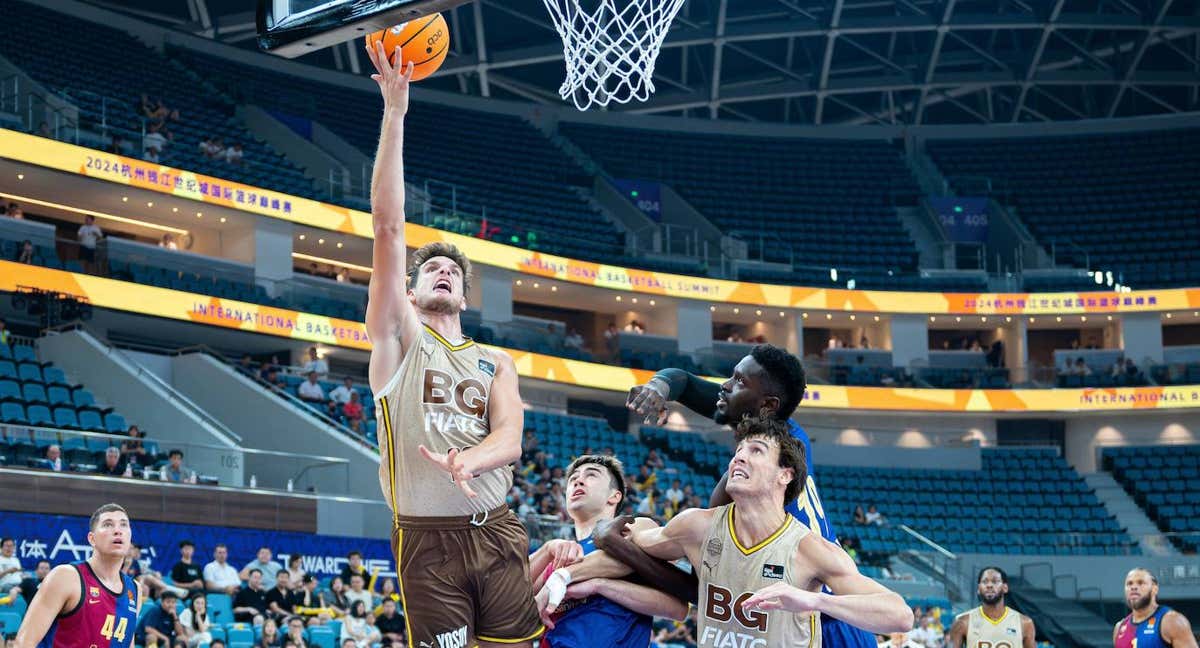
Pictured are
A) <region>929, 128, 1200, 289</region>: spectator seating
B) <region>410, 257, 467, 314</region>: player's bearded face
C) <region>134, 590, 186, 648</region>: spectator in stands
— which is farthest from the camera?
<region>929, 128, 1200, 289</region>: spectator seating

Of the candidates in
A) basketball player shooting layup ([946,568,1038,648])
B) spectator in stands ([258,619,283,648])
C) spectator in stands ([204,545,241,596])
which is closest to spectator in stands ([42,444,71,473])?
spectator in stands ([204,545,241,596])

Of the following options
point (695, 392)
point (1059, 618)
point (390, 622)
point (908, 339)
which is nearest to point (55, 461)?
point (390, 622)

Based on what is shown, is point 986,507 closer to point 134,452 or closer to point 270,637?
point 134,452

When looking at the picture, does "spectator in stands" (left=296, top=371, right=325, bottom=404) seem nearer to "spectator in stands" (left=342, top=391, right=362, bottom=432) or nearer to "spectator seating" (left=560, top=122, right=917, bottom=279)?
"spectator in stands" (left=342, top=391, right=362, bottom=432)

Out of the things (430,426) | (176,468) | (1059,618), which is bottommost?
(1059,618)

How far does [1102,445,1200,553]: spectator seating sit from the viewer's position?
98.4 feet

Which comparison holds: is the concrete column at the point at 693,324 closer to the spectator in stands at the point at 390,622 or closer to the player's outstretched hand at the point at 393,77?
the spectator in stands at the point at 390,622

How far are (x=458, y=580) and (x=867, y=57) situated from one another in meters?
37.7

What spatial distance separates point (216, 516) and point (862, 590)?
1403cm

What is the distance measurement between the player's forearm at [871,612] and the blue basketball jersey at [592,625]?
115 centimetres

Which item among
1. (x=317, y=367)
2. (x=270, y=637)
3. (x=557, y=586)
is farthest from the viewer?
(x=317, y=367)

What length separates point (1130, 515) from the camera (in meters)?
30.9

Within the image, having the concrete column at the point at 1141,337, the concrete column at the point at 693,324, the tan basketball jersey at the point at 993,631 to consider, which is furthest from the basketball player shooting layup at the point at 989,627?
the concrete column at the point at 1141,337

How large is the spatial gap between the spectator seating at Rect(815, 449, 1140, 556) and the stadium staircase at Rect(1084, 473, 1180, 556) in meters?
0.46
